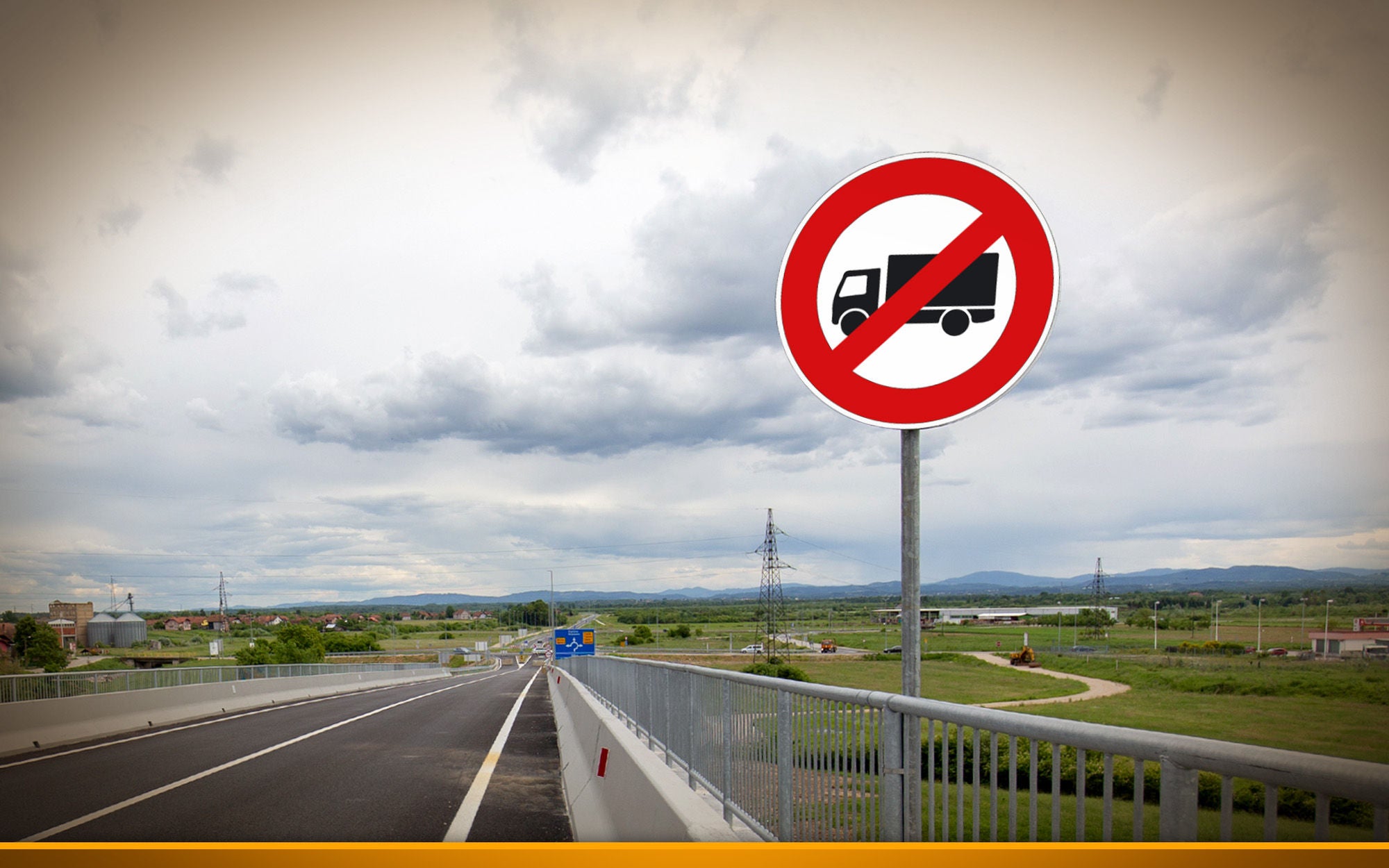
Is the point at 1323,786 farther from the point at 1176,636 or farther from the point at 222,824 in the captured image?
the point at 1176,636

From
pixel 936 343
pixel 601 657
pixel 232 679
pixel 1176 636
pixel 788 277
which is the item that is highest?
pixel 788 277

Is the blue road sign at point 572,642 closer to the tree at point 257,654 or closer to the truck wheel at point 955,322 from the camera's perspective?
the truck wheel at point 955,322

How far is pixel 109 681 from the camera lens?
1825 cm

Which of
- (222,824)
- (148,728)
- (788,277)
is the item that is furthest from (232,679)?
(788,277)

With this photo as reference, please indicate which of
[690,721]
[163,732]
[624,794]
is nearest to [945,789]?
[690,721]

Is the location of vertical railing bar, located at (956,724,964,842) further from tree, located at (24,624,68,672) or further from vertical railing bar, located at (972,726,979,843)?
tree, located at (24,624,68,672)

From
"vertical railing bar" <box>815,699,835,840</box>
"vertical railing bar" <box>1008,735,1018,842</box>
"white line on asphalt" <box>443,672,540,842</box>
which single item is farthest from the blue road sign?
"vertical railing bar" <box>1008,735,1018,842</box>

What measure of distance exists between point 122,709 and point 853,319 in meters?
19.7

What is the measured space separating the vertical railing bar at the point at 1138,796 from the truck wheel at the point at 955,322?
52.0 inches

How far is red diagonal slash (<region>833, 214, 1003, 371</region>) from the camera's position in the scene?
2.77m

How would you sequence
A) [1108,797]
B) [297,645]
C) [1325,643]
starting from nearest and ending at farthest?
1. [1108,797]
2. [1325,643]
3. [297,645]

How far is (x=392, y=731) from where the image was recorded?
1700 cm

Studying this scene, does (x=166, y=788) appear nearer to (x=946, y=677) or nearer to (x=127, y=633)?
(x=127, y=633)

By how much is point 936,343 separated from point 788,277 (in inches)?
21.5
